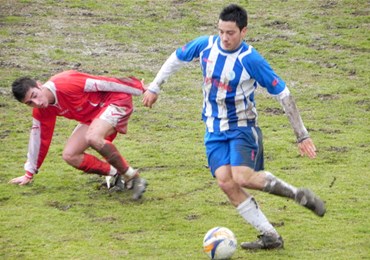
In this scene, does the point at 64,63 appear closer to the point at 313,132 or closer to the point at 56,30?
the point at 56,30

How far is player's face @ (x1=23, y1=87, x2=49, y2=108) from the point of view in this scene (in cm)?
1009

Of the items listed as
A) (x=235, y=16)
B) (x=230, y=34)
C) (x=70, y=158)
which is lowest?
(x=70, y=158)

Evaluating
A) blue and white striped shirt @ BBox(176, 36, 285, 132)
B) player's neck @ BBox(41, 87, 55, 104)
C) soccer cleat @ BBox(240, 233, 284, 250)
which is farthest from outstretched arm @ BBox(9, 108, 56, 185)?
soccer cleat @ BBox(240, 233, 284, 250)

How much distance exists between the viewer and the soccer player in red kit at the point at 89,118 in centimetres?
1044

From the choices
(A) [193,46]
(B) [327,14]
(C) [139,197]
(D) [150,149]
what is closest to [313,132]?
(D) [150,149]

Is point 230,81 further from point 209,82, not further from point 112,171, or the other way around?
point 112,171

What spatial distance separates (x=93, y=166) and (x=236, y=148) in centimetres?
234

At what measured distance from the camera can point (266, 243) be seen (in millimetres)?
8875

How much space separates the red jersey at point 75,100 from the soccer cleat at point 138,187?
0.80 meters

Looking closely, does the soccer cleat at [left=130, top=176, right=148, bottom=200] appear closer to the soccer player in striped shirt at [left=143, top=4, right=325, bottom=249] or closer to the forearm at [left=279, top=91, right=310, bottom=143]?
the soccer player in striped shirt at [left=143, top=4, right=325, bottom=249]

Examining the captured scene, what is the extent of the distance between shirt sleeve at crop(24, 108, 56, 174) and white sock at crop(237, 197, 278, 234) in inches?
109

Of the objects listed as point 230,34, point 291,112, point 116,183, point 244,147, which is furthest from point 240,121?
point 116,183

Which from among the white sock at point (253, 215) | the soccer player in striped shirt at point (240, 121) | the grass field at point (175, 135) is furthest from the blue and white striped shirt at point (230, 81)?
the grass field at point (175, 135)

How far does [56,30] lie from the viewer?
1850 centimetres
